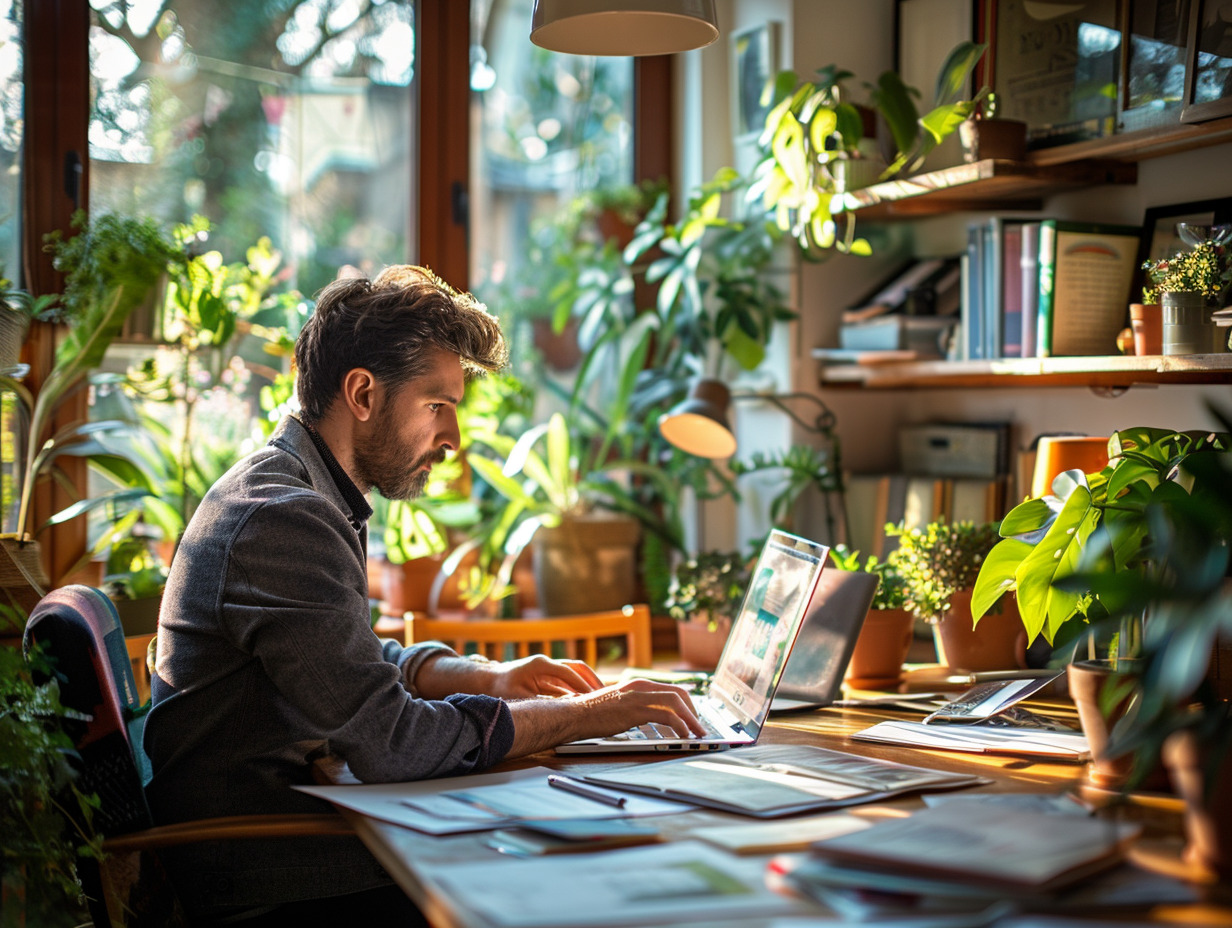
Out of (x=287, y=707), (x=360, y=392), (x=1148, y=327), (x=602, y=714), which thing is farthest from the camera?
(x=1148, y=327)

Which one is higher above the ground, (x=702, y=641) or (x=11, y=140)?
(x=11, y=140)

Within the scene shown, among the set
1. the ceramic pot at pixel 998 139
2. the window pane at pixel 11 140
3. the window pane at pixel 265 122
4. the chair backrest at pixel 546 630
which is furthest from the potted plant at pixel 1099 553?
the window pane at pixel 11 140

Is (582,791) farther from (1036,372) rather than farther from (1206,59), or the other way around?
(1206,59)

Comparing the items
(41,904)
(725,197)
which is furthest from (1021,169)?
(41,904)

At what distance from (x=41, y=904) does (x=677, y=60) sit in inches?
106

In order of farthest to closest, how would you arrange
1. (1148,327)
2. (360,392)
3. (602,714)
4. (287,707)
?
(1148,327)
(360,392)
(602,714)
(287,707)

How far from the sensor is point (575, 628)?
7.84 ft

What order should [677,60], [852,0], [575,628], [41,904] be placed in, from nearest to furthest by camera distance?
1. [41,904]
2. [575,628]
3. [852,0]
4. [677,60]

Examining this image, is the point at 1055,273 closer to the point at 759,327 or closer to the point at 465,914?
the point at 759,327

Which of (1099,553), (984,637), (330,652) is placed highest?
(1099,553)

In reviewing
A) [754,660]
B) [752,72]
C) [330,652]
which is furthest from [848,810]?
[752,72]

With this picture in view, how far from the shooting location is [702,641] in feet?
8.12

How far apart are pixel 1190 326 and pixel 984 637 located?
647 millimetres

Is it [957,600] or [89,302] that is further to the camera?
[89,302]
